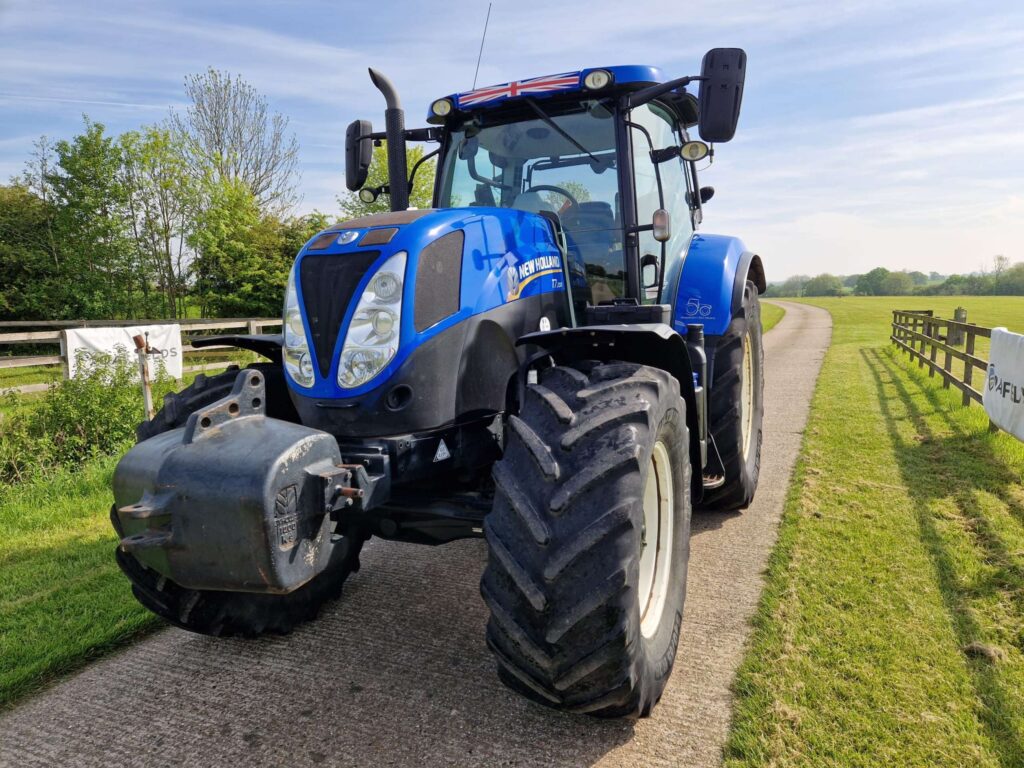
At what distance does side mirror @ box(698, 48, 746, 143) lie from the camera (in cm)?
320

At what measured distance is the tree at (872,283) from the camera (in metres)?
94.9

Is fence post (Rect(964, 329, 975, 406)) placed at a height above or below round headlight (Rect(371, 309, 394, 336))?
below

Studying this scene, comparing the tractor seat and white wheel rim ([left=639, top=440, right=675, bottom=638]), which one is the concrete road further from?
the tractor seat

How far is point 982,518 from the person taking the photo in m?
4.55

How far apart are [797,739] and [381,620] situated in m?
1.87

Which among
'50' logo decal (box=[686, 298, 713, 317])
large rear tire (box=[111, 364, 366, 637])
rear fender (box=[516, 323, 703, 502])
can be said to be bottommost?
large rear tire (box=[111, 364, 366, 637])

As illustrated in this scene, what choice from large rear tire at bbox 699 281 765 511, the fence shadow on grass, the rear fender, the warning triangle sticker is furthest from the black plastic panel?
the fence shadow on grass

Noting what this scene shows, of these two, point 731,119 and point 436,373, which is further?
point 731,119

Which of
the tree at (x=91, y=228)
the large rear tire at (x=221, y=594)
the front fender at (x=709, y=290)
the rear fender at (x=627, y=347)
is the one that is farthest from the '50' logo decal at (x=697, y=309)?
the tree at (x=91, y=228)

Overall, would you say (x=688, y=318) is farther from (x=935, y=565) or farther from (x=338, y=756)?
(x=338, y=756)

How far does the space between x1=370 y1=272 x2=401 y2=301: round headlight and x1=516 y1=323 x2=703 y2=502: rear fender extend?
0.54m

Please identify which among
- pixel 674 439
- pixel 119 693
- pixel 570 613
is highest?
pixel 674 439

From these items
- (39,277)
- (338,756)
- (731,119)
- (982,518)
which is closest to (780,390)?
(982,518)

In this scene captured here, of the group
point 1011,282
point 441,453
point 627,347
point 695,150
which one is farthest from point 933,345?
point 1011,282
